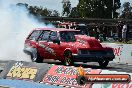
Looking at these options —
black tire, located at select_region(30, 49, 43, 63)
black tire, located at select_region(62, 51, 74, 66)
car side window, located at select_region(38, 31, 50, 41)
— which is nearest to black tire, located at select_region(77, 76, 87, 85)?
black tire, located at select_region(62, 51, 74, 66)

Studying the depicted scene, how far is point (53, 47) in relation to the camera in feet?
60.8

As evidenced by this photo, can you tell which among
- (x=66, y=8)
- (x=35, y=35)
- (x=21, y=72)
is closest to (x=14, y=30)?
(x=35, y=35)

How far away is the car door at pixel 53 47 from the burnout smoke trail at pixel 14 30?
7.16ft

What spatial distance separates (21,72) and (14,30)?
16.9 metres

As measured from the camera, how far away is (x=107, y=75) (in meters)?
8.90

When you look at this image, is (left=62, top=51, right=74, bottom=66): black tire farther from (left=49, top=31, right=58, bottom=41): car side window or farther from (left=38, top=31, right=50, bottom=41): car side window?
(left=38, top=31, right=50, bottom=41): car side window

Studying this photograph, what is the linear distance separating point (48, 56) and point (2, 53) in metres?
6.34

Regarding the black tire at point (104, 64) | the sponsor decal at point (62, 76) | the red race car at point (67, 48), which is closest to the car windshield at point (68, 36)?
the red race car at point (67, 48)

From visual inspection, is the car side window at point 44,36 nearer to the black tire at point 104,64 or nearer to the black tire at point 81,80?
the black tire at point 104,64

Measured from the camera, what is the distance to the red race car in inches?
690

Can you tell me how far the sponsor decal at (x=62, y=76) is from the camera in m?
10.4

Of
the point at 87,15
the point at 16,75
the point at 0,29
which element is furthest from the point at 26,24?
the point at 87,15

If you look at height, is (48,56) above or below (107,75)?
below

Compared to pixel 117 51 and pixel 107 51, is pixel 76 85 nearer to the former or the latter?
pixel 107 51
